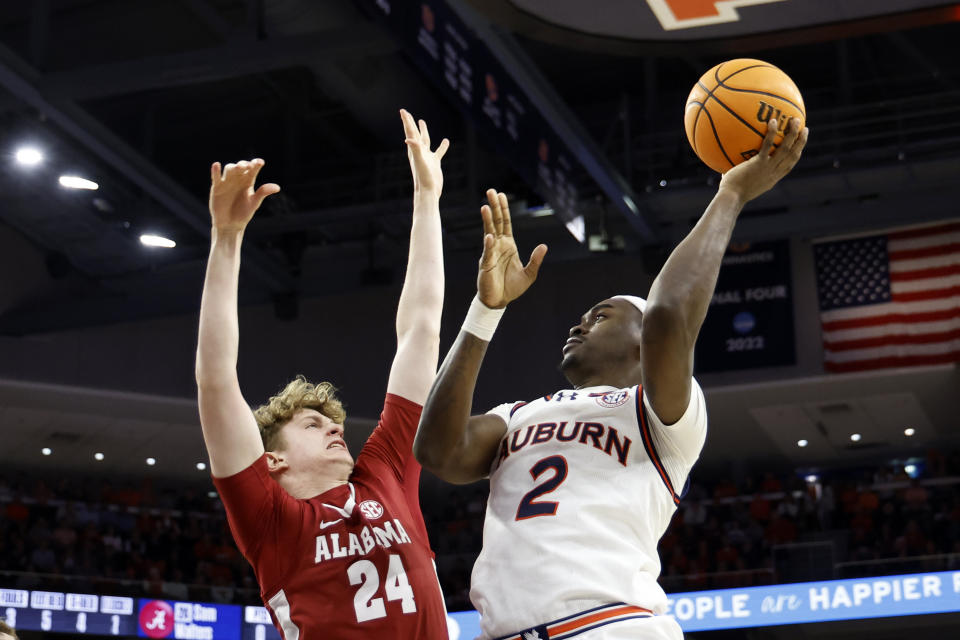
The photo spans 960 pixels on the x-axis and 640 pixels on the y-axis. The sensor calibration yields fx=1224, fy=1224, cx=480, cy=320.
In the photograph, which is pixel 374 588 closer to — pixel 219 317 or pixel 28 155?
pixel 219 317

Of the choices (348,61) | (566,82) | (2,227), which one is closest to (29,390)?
(2,227)

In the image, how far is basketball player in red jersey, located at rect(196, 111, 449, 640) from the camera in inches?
132

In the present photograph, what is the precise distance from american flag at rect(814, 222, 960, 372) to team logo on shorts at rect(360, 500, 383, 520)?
16.1 meters

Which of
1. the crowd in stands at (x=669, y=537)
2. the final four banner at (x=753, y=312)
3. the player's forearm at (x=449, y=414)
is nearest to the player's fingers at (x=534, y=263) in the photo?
the player's forearm at (x=449, y=414)

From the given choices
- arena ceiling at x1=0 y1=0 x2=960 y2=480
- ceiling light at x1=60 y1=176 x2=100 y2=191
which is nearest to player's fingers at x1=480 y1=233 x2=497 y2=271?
arena ceiling at x1=0 y1=0 x2=960 y2=480

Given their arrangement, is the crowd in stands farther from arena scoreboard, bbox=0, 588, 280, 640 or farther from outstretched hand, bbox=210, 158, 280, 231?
outstretched hand, bbox=210, 158, 280, 231

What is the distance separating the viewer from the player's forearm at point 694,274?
2953 mm

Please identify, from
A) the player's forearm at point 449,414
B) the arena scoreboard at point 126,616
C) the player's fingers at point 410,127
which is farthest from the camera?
the arena scoreboard at point 126,616

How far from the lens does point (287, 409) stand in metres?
3.95

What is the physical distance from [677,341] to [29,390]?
60.9 feet

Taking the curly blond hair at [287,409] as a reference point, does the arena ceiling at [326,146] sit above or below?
above

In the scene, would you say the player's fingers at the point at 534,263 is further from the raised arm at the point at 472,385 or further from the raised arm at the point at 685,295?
the raised arm at the point at 685,295

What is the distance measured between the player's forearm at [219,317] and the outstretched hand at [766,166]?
4.37 ft

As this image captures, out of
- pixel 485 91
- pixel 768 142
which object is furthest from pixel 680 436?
pixel 485 91
